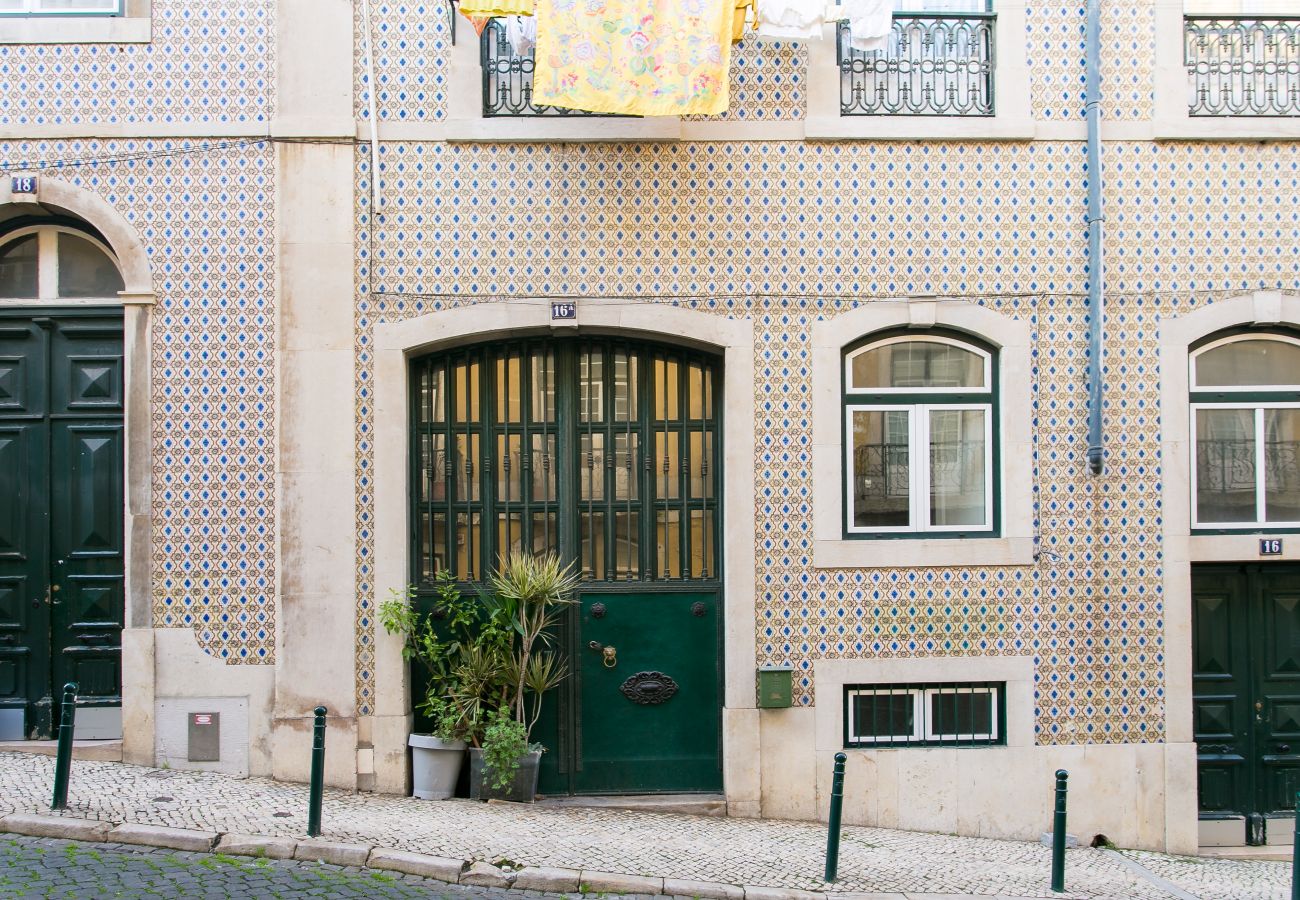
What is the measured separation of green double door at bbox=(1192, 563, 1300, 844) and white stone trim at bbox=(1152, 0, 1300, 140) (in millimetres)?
3766

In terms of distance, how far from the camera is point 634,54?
28.1 ft

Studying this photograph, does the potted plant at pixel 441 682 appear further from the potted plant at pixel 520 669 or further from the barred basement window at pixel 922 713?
the barred basement window at pixel 922 713

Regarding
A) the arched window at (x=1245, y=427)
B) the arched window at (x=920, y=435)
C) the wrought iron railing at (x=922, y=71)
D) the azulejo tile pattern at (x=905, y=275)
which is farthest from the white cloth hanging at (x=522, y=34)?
the arched window at (x=1245, y=427)

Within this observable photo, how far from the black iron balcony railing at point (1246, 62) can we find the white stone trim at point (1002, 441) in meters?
2.64

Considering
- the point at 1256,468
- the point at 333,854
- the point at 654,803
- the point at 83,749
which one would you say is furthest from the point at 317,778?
the point at 1256,468

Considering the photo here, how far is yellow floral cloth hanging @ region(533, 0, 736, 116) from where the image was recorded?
334 inches

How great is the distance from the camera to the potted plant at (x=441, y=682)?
880cm

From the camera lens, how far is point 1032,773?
29.9 feet

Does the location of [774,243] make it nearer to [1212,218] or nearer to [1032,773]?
[1212,218]

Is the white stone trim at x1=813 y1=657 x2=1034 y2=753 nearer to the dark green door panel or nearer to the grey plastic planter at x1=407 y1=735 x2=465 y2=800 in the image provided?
the dark green door panel

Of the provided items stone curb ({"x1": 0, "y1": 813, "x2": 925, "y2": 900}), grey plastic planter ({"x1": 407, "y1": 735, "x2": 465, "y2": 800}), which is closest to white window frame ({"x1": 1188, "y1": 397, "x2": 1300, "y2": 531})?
stone curb ({"x1": 0, "y1": 813, "x2": 925, "y2": 900})

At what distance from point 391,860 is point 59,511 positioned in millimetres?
4543

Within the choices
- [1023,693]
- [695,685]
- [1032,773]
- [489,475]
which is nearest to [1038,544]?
[1023,693]

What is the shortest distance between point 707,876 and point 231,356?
5637 millimetres
